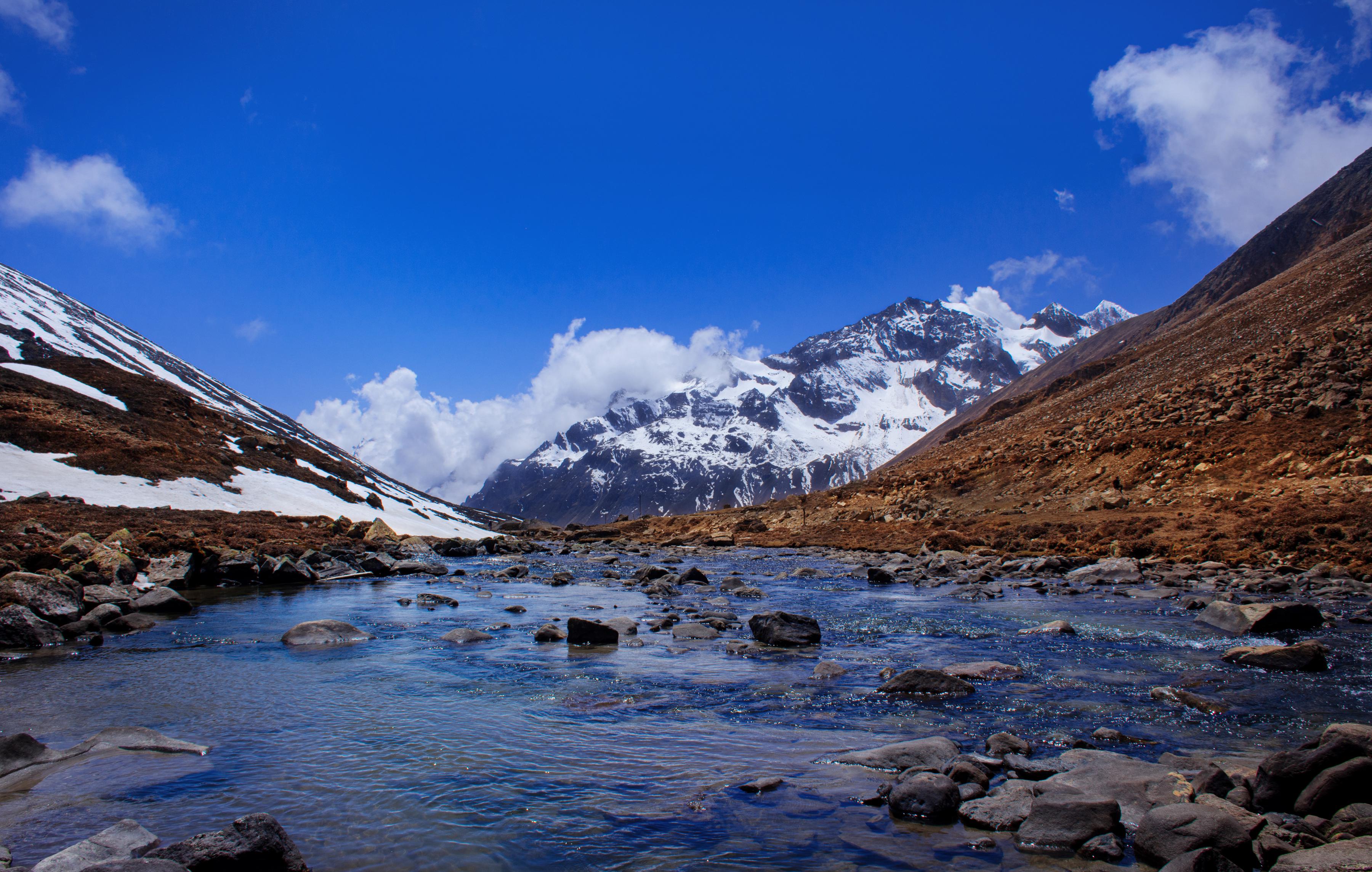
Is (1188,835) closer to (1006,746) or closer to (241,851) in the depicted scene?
(1006,746)

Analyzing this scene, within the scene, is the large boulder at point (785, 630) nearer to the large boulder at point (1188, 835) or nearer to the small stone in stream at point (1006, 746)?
the small stone in stream at point (1006, 746)

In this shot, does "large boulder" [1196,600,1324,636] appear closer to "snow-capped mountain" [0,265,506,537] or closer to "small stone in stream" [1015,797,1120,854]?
"small stone in stream" [1015,797,1120,854]

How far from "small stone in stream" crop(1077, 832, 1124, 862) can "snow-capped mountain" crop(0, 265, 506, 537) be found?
168 feet

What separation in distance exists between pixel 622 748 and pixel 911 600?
18.3 metres

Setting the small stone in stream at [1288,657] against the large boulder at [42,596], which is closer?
the small stone in stream at [1288,657]

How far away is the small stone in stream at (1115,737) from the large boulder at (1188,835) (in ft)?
10.8

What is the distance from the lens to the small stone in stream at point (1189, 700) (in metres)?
10.2

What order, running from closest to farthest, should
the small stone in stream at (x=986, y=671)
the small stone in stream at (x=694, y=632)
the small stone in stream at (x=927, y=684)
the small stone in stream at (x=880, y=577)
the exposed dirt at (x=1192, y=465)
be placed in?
the small stone in stream at (x=927, y=684) → the small stone in stream at (x=986, y=671) → the small stone in stream at (x=694, y=632) → the exposed dirt at (x=1192, y=465) → the small stone in stream at (x=880, y=577)

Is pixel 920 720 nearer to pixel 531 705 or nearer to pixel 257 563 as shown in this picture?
pixel 531 705

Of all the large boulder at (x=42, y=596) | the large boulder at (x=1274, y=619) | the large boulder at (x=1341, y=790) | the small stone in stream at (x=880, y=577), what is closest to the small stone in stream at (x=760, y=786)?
the large boulder at (x=1341, y=790)

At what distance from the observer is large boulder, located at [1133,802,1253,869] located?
534 cm

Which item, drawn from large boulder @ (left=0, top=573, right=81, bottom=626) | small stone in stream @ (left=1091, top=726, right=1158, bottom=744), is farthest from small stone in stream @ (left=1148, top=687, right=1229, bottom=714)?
large boulder @ (left=0, top=573, right=81, bottom=626)

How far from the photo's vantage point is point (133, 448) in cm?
5131

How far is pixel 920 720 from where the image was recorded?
399 inches
